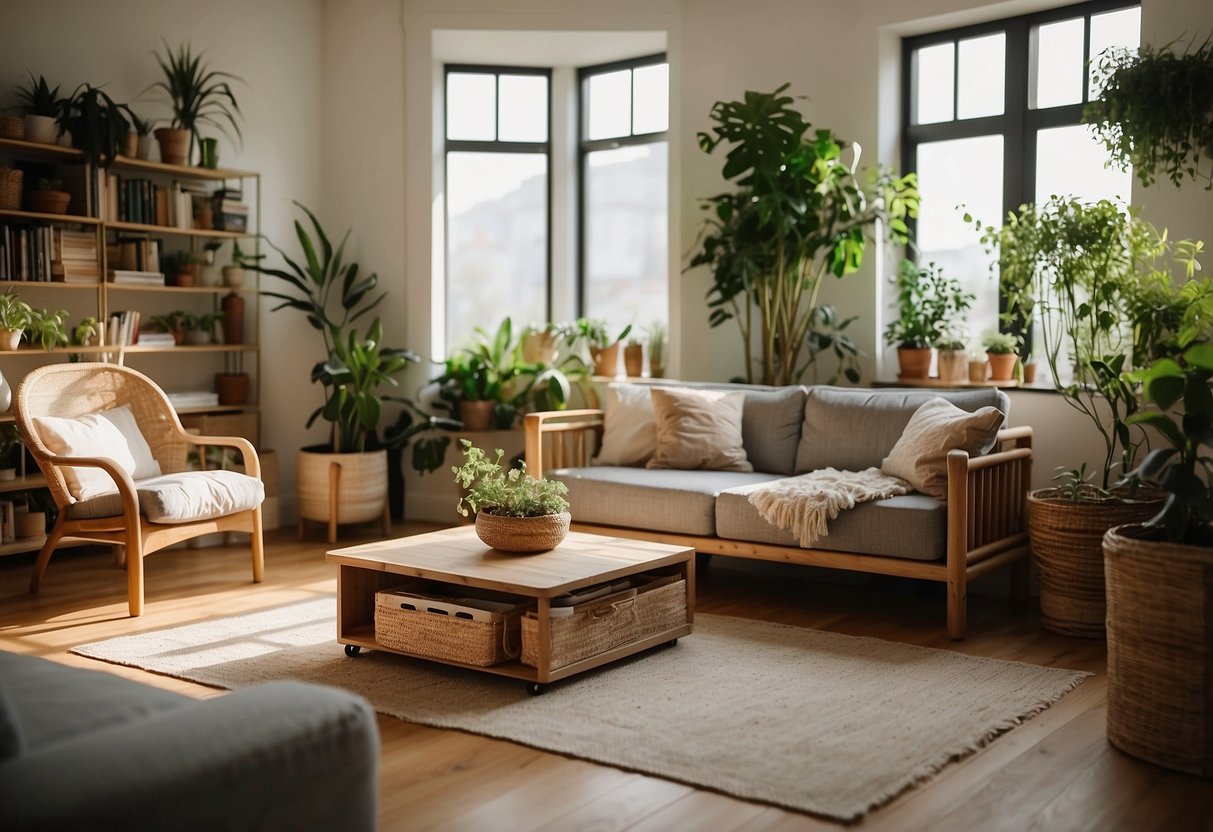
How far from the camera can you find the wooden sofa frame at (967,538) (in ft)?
13.1

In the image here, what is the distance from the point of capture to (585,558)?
370 cm

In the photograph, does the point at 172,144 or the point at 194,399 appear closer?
the point at 172,144

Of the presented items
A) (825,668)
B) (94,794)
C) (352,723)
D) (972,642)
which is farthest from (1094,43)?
(94,794)

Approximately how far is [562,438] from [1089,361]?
2316mm

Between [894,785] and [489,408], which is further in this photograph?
[489,408]

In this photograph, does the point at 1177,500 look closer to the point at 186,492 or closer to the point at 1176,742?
the point at 1176,742

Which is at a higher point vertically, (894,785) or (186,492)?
(186,492)

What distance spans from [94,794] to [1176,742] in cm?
244

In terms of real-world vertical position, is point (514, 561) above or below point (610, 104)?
below

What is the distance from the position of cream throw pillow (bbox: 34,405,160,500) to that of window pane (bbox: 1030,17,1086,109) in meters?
4.18

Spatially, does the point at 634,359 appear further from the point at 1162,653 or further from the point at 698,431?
→ the point at 1162,653

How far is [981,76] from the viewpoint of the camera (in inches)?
209

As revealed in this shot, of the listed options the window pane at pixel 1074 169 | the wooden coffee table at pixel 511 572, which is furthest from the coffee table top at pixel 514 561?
the window pane at pixel 1074 169

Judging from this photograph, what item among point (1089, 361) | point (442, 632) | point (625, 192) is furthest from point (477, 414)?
point (1089, 361)
